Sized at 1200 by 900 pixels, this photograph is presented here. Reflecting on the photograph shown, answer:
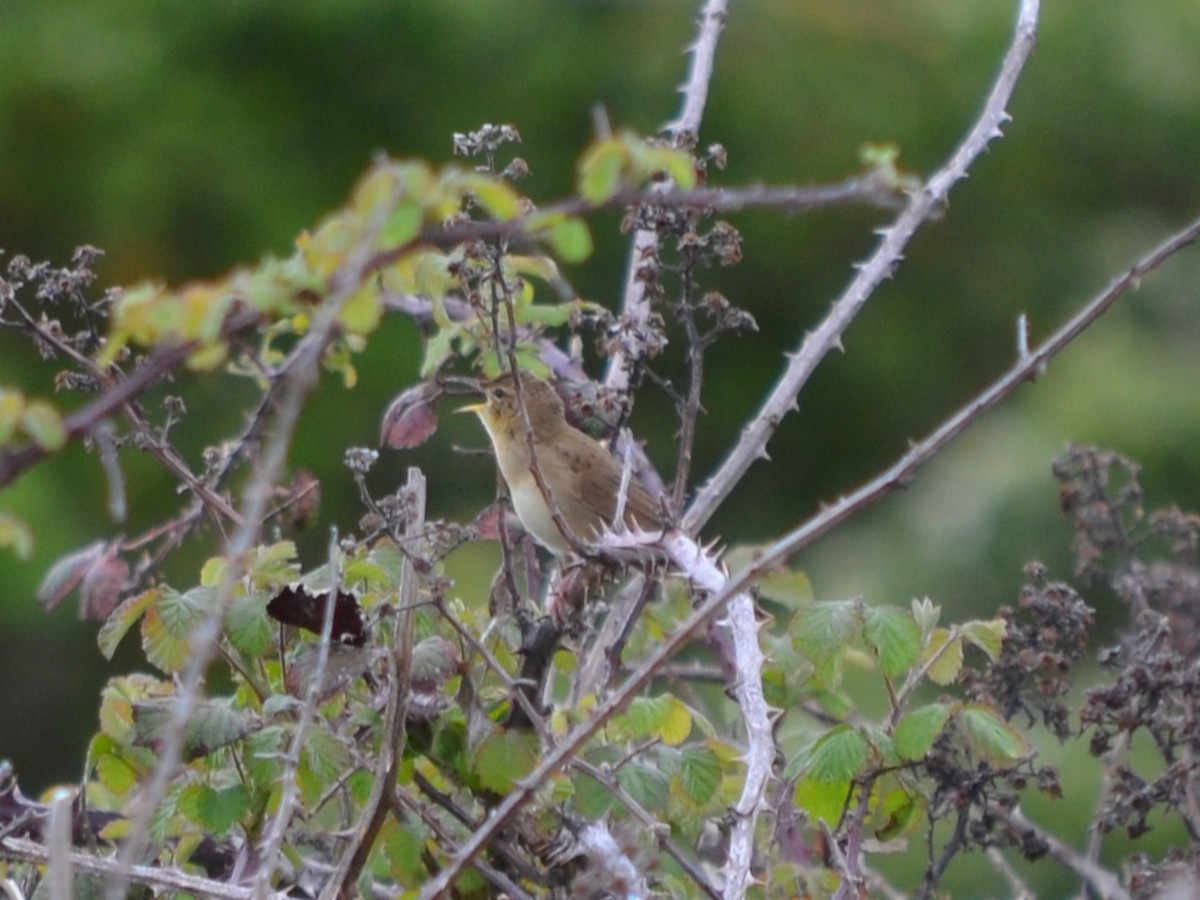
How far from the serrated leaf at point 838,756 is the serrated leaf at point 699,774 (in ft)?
0.36

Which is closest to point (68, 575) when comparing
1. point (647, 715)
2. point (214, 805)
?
point (214, 805)

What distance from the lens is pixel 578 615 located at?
78.9 inches

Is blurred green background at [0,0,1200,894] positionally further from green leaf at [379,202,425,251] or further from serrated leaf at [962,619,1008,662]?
green leaf at [379,202,425,251]

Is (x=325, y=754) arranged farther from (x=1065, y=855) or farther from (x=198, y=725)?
(x=1065, y=855)

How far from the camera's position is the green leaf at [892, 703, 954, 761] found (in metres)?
1.75

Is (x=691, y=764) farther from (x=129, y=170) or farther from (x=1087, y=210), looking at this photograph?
(x=1087, y=210)

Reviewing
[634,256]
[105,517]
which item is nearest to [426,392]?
[634,256]

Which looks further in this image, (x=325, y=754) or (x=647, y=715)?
(x=647, y=715)

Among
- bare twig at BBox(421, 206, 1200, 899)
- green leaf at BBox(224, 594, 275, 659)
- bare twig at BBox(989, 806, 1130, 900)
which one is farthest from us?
green leaf at BBox(224, 594, 275, 659)

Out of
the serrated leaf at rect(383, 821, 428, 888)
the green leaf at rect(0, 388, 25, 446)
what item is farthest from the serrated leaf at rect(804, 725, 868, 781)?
the green leaf at rect(0, 388, 25, 446)

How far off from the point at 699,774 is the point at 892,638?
25 cm

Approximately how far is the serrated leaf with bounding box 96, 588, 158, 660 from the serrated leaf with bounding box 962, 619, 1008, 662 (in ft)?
2.94

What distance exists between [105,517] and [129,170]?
1.72 m

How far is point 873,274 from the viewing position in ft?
7.06
